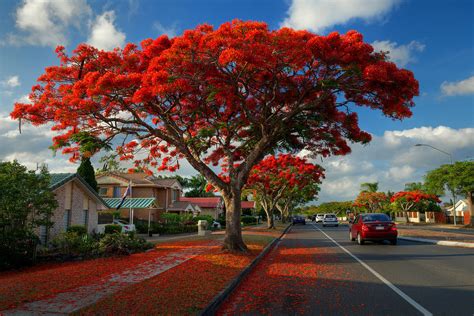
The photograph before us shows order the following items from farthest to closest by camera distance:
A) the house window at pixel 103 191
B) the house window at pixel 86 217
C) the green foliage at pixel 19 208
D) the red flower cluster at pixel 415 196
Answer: the red flower cluster at pixel 415 196
the house window at pixel 103 191
the house window at pixel 86 217
the green foliage at pixel 19 208

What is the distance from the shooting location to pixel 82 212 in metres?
21.1

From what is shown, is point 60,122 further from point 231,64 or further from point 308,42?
point 308,42

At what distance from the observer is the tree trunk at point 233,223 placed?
15023 millimetres

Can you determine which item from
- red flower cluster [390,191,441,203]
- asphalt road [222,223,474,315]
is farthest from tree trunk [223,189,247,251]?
red flower cluster [390,191,441,203]

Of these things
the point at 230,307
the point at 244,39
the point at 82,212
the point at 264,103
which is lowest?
the point at 230,307

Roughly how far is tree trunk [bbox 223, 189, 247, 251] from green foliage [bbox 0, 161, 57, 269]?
6.23 metres

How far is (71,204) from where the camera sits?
65.5 feet

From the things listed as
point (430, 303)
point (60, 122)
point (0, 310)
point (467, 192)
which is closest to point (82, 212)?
point (60, 122)

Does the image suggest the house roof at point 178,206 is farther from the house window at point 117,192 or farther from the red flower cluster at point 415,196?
the red flower cluster at point 415,196

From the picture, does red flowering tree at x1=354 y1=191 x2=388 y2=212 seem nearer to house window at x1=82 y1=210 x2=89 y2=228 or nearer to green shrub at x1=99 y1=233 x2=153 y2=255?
house window at x1=82 y1=210 x2=89 y2=228

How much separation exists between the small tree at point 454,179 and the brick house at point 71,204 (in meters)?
39.8

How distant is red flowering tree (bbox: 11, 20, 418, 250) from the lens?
1255cm

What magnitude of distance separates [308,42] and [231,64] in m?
2.62

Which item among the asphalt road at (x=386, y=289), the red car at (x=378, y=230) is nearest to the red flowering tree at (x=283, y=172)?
the red car at (x=378, y=230)
